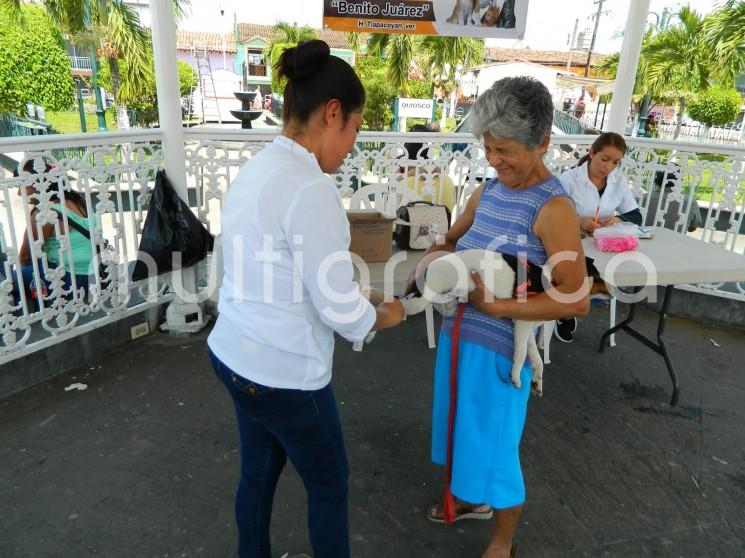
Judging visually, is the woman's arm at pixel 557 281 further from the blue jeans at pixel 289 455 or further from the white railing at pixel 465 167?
the white railing at pixel 465 167

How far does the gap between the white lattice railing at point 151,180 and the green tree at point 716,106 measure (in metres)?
21.5

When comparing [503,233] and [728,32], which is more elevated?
[728,32]

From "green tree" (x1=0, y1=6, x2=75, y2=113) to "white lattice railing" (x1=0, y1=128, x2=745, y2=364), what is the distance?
1359 centimetres

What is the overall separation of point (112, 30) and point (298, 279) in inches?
704

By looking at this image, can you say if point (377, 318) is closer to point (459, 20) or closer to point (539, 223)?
point (539, 223)

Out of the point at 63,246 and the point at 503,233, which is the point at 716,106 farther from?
the point at 63,246

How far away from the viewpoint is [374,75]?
2333 centimetres

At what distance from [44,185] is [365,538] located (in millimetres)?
2558

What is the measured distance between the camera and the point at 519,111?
4.87 ft

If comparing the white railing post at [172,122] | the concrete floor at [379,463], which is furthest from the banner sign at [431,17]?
the concrete floor at [379,463]

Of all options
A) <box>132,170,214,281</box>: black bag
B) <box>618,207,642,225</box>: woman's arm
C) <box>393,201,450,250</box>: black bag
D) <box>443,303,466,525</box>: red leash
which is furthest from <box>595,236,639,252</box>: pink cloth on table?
<box>132,170,214,281</box>: black bag

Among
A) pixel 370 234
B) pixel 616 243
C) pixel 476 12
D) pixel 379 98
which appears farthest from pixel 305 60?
pixel 379 98

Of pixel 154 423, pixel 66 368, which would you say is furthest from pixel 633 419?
pixel 66 368

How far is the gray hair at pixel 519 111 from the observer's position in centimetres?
149
